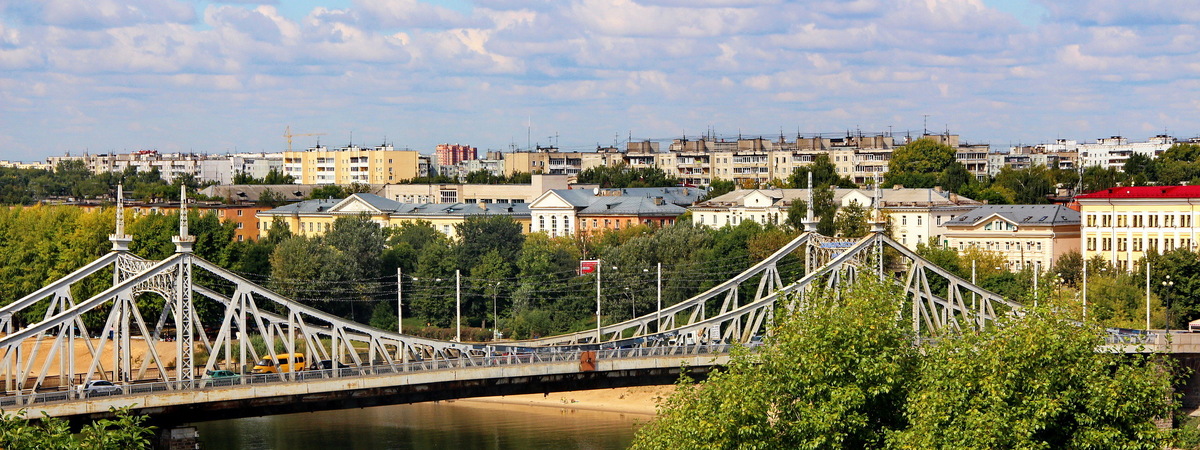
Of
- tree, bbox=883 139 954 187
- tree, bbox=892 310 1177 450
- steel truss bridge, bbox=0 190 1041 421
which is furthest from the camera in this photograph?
tree, bbox=883 139 954 187

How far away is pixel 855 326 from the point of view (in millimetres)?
48500

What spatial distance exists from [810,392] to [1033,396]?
5848mm

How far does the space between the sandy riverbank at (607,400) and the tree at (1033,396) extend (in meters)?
47.1

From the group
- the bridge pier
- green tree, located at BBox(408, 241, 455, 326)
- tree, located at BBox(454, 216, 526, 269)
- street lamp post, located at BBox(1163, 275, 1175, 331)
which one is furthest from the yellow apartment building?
the bridge pier

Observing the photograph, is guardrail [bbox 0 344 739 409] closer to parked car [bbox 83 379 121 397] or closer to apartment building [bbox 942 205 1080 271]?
parked car [bbox 83 379 121 397]

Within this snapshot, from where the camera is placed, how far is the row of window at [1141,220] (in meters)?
110

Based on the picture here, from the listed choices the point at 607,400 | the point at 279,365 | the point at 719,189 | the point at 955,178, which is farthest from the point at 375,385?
the point at 955,178

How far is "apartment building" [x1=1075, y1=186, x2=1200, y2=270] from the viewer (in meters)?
109

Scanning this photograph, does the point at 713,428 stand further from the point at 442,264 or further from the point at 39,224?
the point at 39,224

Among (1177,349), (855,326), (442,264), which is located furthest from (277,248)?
(855,326)

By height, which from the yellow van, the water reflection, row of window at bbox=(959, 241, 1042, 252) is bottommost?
the water reflection

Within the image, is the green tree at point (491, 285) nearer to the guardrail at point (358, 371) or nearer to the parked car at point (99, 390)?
the guardrail at point (358, 371)

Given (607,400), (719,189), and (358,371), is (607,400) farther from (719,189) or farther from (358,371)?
(719,189)

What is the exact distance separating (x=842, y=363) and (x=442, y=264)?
71380mm
